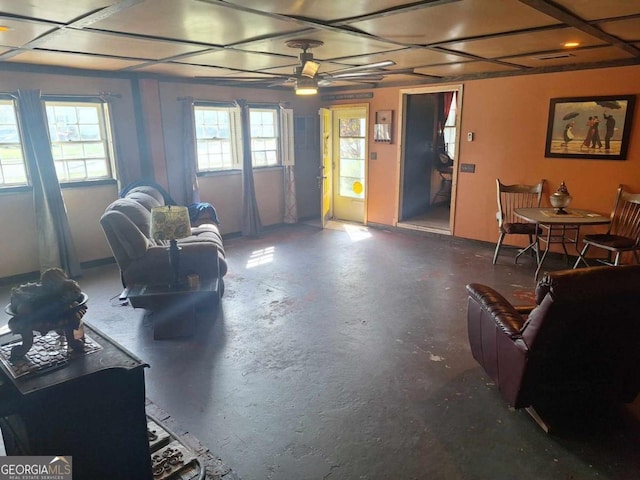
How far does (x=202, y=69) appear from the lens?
15.9ft

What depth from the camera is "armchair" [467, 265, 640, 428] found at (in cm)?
200

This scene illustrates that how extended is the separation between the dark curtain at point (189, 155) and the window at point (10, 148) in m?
1.88

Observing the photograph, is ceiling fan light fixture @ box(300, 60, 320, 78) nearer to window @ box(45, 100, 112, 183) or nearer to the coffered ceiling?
the coffered ceiling

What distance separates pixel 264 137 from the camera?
6996mm

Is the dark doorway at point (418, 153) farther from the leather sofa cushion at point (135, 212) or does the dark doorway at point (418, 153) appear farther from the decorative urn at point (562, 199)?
the leather sofa cushion at point (135, 212)

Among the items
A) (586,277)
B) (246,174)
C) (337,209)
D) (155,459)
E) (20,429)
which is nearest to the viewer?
(20,429)

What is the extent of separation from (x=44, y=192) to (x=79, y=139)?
0.80 metres

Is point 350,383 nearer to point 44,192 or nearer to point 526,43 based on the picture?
point 526,43

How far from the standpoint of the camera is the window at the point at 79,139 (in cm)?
489

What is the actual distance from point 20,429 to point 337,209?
666cm

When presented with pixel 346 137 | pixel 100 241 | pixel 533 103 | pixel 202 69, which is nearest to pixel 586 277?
pixel 533 103

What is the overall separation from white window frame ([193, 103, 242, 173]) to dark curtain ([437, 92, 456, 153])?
12.9ft

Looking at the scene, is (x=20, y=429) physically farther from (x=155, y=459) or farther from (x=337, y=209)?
(x=337, y=209)

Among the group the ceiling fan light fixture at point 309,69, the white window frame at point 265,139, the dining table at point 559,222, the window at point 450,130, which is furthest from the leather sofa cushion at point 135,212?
the window at point 450,130
